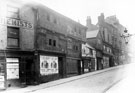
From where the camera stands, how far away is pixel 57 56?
76.0ft

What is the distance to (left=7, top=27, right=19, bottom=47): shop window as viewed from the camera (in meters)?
17.3

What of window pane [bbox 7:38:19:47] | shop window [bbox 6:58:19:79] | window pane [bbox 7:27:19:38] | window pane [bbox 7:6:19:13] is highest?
window pane [bbox 7:6:19:13]

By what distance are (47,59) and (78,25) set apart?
10487mm

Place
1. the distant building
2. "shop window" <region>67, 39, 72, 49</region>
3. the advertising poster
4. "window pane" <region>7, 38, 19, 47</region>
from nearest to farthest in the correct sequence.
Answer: "window pane" <region>7, 38, 19, 47</region> < the advertising poster < "shop window" <region>67, 39, 72, 49</region> < the distant building

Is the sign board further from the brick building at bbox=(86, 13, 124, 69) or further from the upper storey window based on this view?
the brick building at bbox=(86, 13, 124, 69)

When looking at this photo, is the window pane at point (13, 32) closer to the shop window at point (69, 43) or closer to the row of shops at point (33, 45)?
the row of shops at point (33, 45)

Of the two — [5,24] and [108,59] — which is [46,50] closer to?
[5,24]

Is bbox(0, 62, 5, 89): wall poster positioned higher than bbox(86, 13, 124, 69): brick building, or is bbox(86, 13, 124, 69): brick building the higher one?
bbox(86, 13, 124, 69): brick building

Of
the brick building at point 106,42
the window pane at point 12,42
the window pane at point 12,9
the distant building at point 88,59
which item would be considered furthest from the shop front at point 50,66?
the brick building at point 106,42

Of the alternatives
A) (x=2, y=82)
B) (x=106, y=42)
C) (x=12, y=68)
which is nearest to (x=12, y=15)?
(x=12, y=68)

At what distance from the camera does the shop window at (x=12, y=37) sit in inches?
682

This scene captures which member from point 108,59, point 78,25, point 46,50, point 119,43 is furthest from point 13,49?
point 119,43

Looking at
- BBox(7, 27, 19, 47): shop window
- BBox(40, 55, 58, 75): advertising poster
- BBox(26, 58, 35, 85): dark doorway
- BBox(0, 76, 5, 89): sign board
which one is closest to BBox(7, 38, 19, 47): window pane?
BBox(7, 27, 19, 47): shop window

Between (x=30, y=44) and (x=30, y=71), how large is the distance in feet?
9.58
